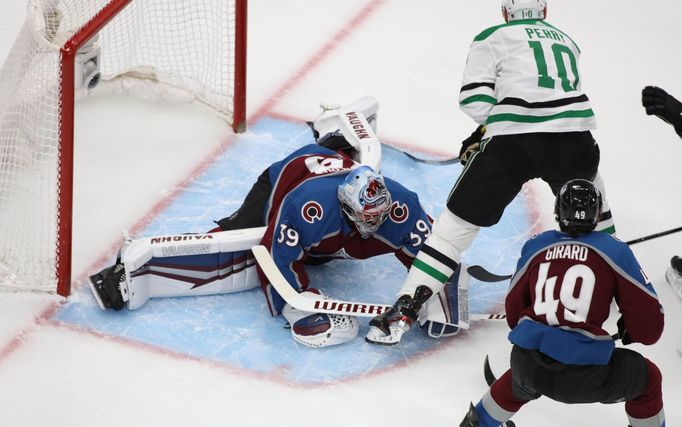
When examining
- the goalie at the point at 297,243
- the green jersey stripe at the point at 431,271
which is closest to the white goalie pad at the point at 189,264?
the goalie at the point at 297,243

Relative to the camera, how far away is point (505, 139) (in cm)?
398

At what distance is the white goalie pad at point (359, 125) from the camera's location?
467cm

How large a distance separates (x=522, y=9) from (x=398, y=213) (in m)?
0.76

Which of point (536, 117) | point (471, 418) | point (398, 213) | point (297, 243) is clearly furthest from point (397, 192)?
point (471, 418)

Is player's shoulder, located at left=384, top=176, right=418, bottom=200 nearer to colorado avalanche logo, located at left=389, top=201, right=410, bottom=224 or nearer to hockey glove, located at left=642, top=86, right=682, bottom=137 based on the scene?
colorado avalanche logo, located at left=389, top=201, right=410, bottom=224

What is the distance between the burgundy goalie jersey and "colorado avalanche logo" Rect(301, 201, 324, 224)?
906 millimetres

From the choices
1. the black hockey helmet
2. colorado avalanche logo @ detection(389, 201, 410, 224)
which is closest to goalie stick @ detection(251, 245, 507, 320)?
colorado avalanche logo @ detection(389, 201, 410, 224)

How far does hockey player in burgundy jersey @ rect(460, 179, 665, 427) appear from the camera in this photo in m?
3.32

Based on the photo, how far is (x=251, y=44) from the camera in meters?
5.96

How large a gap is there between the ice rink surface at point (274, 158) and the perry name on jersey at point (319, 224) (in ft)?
0.68

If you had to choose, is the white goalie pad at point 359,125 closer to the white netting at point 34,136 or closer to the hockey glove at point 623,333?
the white netting at point 34,136

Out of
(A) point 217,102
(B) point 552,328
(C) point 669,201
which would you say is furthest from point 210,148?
(B) point 552,328

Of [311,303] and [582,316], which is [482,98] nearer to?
[311,303]

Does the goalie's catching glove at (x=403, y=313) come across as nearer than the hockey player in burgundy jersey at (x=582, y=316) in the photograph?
No
